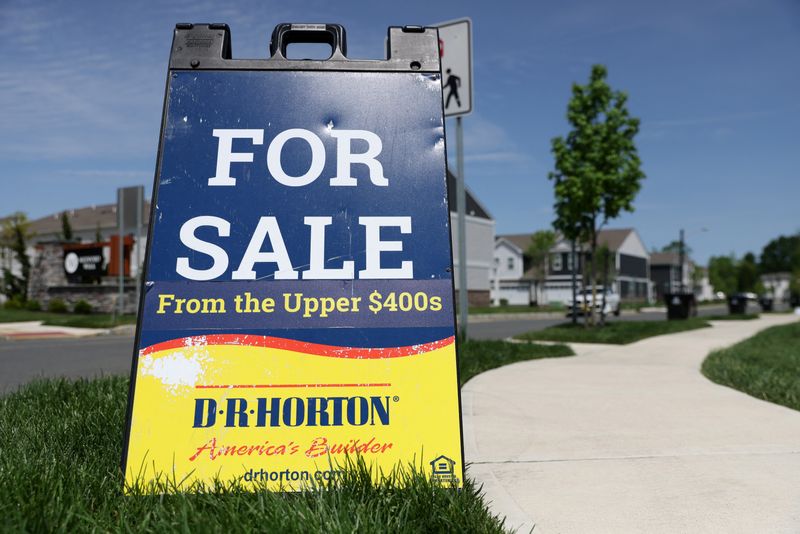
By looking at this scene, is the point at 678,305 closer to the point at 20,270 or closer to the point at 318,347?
the point at 318,347

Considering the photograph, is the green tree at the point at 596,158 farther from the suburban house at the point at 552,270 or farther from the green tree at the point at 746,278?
the green tree at the point at 746,278

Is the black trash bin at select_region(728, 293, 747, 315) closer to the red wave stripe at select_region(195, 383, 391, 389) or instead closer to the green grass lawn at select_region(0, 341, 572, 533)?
the green grass lawn at select_region(0, 341, 572, 533)

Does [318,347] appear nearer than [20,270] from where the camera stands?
Yes

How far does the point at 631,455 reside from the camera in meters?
4.30

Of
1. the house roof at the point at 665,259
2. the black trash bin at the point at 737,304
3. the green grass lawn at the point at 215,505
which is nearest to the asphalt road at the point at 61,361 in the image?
the green grass lawn at the point at 215,505

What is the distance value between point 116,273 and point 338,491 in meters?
30.5

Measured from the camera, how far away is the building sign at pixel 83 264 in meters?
31.3

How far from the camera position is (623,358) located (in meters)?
10.7

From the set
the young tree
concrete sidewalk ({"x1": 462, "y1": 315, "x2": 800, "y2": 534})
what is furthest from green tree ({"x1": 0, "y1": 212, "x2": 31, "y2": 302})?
the young tree

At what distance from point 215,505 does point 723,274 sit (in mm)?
126608

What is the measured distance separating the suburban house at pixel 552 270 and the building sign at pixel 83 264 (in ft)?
120

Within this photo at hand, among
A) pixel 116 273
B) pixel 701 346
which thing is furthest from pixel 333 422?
pixel 116 273

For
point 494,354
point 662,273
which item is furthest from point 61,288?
point 662,273

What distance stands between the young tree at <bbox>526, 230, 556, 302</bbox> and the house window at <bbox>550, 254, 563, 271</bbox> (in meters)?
4.75
